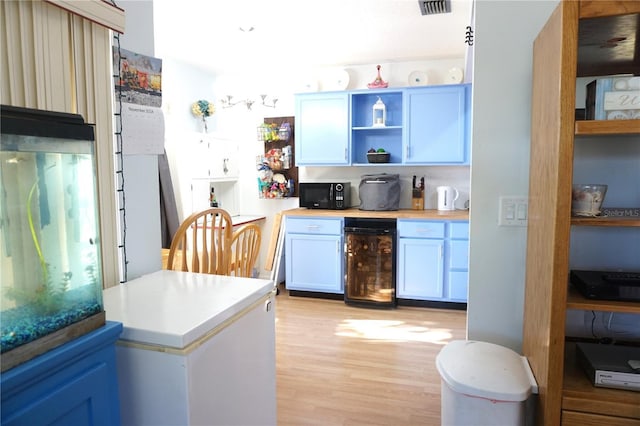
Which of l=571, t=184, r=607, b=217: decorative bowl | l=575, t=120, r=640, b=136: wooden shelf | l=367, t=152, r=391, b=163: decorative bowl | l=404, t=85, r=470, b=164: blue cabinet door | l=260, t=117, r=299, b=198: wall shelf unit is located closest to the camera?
l=575, t=120, r=640, b=136: wooden shelf

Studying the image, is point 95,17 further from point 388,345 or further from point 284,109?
point 284,109

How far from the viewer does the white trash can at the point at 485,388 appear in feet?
4.80

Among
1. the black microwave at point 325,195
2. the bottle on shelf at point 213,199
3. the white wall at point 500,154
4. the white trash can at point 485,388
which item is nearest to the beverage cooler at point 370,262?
the black microwave at point 325,195

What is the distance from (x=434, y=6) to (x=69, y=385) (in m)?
3.08

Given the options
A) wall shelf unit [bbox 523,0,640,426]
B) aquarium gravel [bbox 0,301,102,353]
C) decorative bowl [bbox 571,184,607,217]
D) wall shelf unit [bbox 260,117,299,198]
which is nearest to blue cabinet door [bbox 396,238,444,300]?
wall shelf unit [bbox 260,117,299,198]

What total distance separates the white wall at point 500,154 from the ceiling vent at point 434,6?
4.40 ft

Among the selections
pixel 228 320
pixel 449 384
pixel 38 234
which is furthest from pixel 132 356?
pixel 449 384

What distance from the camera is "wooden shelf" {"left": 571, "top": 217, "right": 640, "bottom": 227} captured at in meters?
1.33

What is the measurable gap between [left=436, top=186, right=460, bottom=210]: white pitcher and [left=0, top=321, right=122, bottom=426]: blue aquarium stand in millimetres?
3681

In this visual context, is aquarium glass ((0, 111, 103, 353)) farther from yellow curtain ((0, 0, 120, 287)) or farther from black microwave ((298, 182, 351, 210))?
black microwave ((298, 182, 351, 210))

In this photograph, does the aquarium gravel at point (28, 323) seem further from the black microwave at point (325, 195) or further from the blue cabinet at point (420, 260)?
the black microwave at point (325, 195)

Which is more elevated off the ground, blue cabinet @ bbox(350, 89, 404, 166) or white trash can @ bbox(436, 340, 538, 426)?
blue cabinet @ bbox(350, 89, 404, 166)

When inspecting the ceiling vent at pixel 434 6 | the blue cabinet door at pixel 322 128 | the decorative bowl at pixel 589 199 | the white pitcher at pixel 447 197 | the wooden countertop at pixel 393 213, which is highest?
the ceiling vent at pixel 434 6

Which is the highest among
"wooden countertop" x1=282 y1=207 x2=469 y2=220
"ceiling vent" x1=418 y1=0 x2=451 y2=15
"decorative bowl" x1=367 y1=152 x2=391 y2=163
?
"ceiling vent" x1=418 y1=0 x2=451 y2=15
